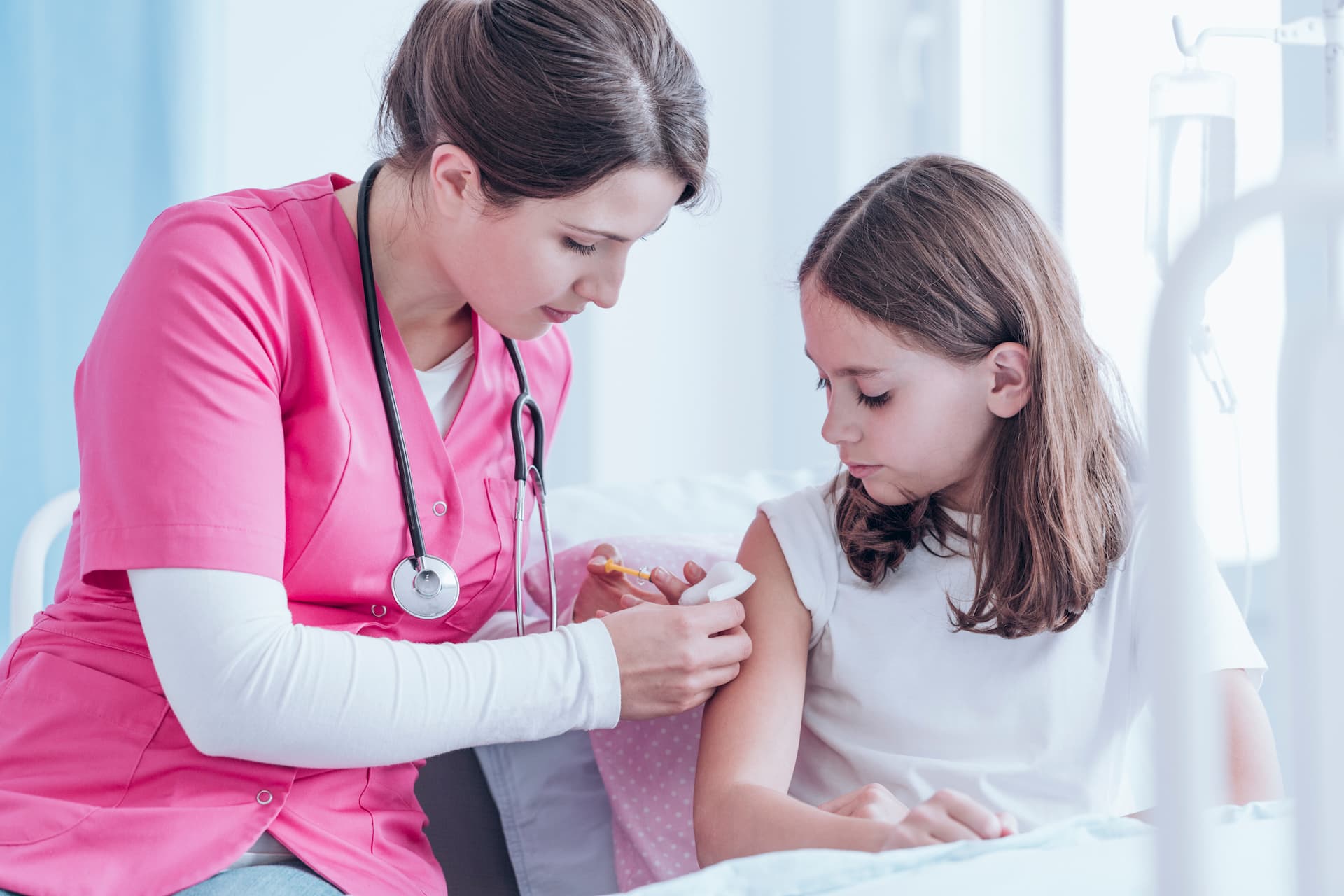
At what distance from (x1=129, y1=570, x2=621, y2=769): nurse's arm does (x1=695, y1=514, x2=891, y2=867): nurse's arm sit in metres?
0.13

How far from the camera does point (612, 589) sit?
1360 mm

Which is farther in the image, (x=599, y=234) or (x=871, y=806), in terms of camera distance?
(x=599, y=234)

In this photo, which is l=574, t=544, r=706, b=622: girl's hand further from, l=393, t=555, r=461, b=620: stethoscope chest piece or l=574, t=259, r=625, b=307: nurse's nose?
l=574, t=259, r=625, b=307: nurse's nose

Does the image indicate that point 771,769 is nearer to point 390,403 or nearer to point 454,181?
point 390,403

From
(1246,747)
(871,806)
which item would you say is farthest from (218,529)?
(1246,747)

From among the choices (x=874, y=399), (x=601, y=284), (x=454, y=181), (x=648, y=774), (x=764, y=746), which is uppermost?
(x=454, y=181)

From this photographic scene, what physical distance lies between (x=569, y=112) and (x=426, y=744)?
1.96ft

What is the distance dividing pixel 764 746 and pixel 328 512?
48 centimetres

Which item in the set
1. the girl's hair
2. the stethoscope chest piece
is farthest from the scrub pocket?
the girl's hair

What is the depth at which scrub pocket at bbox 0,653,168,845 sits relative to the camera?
1.02 meters

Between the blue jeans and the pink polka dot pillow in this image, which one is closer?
the blue jeans

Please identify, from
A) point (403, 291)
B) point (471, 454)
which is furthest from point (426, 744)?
point (403, 291)

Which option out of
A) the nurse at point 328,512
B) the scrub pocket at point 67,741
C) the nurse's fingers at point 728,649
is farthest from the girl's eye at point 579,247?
the scrub pocket at point 67,741

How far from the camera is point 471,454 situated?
4.29ft
